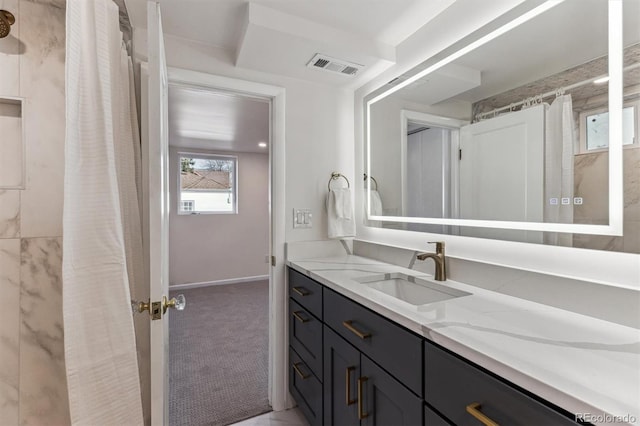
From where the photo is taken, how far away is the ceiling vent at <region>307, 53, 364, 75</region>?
1662 millimetres

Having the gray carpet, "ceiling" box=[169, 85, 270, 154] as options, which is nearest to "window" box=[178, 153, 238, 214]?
"ceiling" box=[169, 85, 270, 154]

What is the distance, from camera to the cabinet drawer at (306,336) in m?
1.47

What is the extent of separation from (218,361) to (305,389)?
109cm

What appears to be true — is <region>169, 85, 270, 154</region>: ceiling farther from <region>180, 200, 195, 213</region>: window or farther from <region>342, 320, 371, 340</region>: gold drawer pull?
<region>342, 320, 371, 340</region>: gold drawer pull

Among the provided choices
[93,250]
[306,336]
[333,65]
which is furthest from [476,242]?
[93,250]

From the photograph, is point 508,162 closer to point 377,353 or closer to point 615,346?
point 615,346

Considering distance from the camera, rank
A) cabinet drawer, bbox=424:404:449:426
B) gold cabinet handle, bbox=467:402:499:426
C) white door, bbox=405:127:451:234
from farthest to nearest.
Answer: white door, bbox=405:127:451:234 → cabinet drawer, bbox=424:404:449:426 → gold cabinet handle, bbox=467:402:499:426

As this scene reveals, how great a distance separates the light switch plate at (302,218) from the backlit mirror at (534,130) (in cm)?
60

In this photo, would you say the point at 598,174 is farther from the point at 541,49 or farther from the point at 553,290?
the point at 541,49

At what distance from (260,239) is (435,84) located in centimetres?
411

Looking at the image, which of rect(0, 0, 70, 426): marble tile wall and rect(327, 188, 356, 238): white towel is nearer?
rect(0, 0, 70, 426): marble tile wall

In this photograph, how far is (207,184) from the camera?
15.7ft

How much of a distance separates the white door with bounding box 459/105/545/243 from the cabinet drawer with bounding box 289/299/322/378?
0.89m

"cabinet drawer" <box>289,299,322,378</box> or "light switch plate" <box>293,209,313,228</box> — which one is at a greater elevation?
"light switch plate" <box>293,209,313,228</box>
